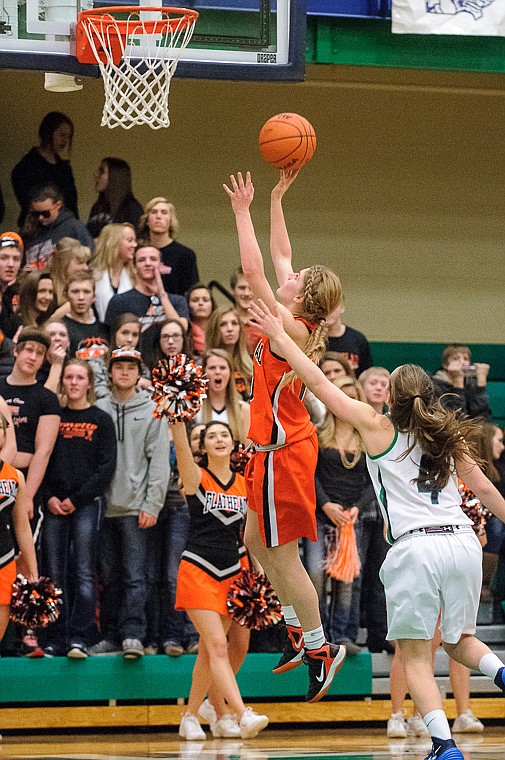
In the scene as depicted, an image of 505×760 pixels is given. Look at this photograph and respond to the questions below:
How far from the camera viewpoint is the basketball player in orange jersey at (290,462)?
618 centimetres

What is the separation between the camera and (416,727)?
28.8ft

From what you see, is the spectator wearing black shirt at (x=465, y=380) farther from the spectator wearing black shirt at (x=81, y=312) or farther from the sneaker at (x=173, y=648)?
the sneaker at (x=173, y=648)

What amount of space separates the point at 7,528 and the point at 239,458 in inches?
62.8

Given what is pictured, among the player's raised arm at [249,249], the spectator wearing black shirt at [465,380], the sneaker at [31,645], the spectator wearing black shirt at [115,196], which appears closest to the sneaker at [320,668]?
the player's raised arm at [249,249]

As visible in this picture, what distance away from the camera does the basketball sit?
6379mm

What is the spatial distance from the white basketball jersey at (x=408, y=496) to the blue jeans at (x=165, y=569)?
136 inches

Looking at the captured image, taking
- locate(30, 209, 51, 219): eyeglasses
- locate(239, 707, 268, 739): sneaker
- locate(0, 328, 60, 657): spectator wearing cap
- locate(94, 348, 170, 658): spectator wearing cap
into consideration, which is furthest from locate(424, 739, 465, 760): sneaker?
locate(30, 209, 51, 219): eyeglasses

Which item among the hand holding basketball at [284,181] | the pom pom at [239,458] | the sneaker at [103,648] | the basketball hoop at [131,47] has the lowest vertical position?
the sneaker at [103,648]

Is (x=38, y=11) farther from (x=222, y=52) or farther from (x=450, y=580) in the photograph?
(x=450, y=580)

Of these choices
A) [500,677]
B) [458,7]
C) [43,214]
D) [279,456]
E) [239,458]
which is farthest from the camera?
[458,7]

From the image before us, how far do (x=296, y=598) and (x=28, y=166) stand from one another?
539 centimetres

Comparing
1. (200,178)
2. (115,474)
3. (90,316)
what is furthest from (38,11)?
(200,178)

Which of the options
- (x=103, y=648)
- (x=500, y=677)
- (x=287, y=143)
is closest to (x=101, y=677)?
(x=103, y=648)

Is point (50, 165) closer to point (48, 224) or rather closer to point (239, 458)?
point (48, 224)
